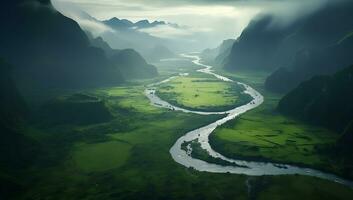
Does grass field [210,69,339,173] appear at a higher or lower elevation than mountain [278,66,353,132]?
lower

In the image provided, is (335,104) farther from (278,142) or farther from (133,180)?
(133,180)

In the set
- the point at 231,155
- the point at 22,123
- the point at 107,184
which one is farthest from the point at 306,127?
the point at 22,123

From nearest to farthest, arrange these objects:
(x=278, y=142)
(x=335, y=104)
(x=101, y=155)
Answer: (x=101, y=155)
(x=278, y=142)
(x=335, y=104)

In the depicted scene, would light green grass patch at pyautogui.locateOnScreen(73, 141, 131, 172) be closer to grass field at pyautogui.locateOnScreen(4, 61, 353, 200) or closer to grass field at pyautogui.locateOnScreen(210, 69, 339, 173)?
grass field at pyautogui.locateOnScreen(4, 61, 353, 200)

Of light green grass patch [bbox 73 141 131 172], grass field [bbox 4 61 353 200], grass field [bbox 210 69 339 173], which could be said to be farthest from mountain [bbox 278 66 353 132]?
light green grass patch [bbox 73 141 131 172]

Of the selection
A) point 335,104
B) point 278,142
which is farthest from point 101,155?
point 335,104

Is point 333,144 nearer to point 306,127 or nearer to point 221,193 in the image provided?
point 306,127
